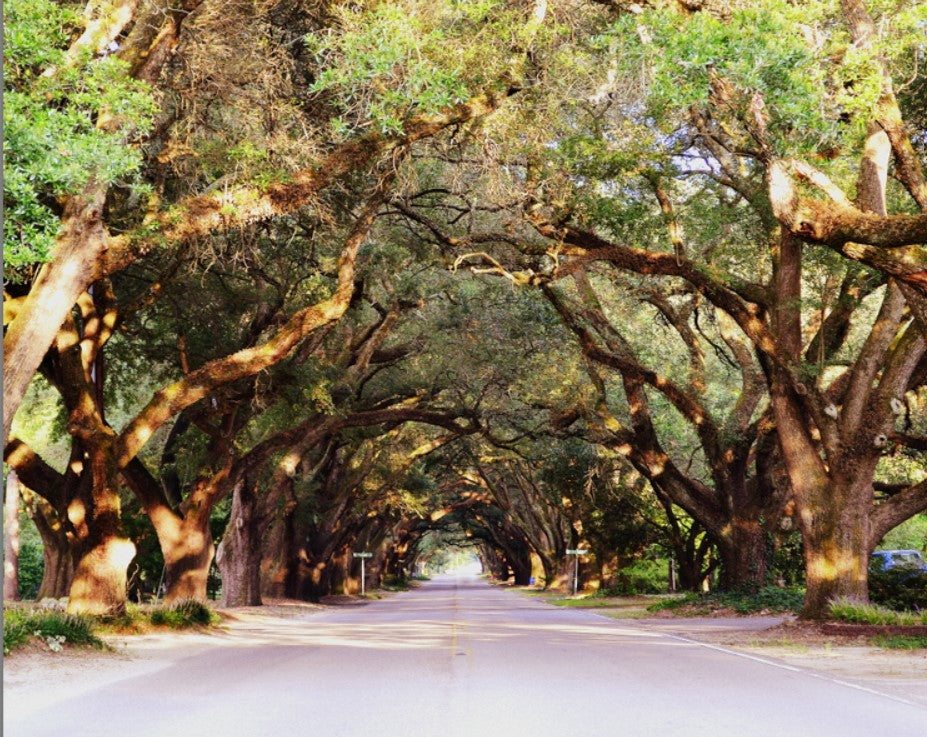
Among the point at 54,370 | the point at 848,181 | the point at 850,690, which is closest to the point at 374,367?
the point at 54,370

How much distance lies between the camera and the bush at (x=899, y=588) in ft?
81.1

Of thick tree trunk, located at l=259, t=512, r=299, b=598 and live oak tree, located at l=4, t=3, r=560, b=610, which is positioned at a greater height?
live oak tree, located at l=4, t=3, r=560, b=610

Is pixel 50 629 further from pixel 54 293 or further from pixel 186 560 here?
pixel 186 560

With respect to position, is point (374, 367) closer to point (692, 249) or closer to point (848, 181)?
point (692, 249)

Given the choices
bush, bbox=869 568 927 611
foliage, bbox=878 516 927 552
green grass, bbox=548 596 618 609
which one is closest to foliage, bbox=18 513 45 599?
green grass, bbox=548 596 618 609

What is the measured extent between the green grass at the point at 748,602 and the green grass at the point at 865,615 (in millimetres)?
6664

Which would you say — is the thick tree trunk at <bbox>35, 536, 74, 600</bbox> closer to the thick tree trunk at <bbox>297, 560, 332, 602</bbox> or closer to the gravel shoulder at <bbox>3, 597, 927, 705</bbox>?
the thick tree trunk at <bbox>297, 560, 332, 602</bbox>

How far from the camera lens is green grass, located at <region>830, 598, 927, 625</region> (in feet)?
53.3

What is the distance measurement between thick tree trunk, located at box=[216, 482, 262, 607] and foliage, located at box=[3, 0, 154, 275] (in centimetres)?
1842

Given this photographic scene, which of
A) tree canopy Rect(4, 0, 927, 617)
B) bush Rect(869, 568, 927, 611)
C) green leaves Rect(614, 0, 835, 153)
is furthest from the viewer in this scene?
bush Rect(869, 568, 927, 611)

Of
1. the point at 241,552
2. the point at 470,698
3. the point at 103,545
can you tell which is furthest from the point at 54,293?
the point at 241,552

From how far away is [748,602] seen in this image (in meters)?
24.6

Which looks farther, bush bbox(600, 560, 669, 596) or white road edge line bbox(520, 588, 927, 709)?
bush bbox(600, 560, 669, 596)

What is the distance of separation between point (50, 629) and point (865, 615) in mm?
11804
